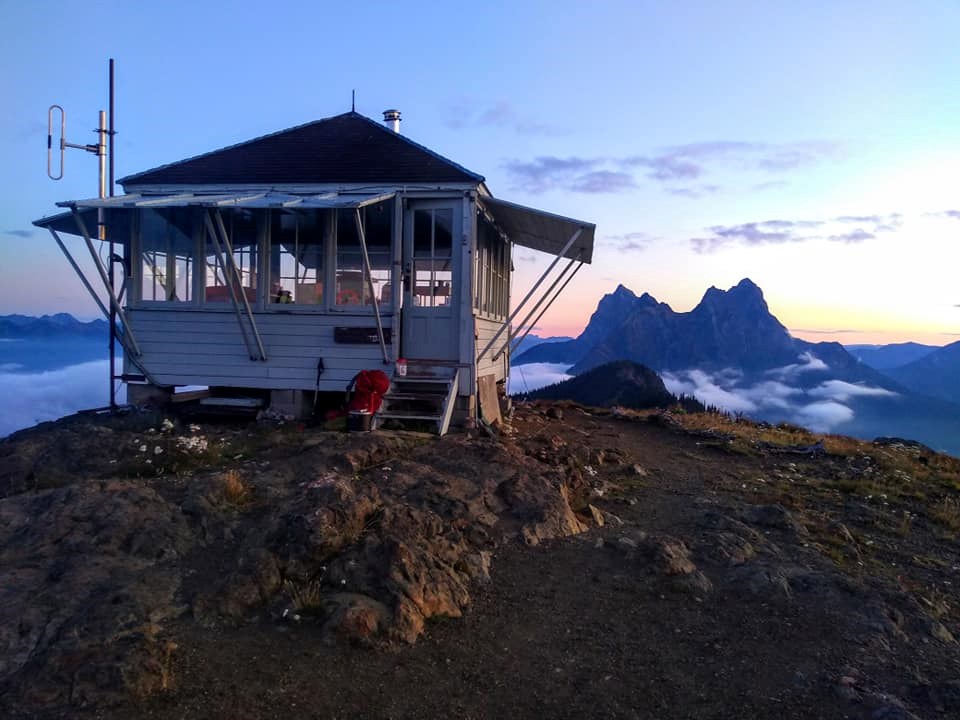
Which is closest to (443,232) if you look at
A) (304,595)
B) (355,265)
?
(355,265)

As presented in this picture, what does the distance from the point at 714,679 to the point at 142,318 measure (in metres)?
9.96

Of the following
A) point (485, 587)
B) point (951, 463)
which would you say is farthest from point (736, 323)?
point (485, 587)

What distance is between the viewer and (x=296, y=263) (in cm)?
1071

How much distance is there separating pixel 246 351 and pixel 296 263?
1596 millimetres

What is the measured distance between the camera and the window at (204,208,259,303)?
10.6 meters

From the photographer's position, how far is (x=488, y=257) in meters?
13.2

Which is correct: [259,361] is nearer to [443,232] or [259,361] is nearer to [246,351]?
[246,351]

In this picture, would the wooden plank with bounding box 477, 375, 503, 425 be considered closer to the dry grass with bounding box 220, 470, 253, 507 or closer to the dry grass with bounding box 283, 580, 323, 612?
the dry grass with bounding box 220, 470, 253, 507

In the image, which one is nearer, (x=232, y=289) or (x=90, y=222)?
(x=232, y=289)

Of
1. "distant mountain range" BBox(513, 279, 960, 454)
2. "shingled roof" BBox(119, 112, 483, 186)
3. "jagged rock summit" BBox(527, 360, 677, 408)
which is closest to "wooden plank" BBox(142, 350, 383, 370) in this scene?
"shingled roof" BBox(119, 112, 483, 186)

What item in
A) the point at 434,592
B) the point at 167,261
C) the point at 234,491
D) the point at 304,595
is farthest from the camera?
the point at 167,261

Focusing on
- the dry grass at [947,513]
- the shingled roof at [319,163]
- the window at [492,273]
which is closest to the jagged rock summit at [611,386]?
the window at [492,273]

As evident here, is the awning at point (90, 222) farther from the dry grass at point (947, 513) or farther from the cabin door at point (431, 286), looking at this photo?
the dry grass at point (947, 513)

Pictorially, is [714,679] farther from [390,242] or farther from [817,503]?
[390,242]
